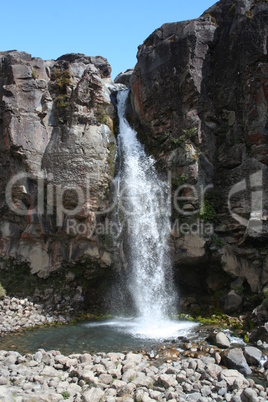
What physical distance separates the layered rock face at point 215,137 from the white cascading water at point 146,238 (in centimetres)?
Result: 63

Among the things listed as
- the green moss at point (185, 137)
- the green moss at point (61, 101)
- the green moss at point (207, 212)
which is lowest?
the green moss at point (207, 212)

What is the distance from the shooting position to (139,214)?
16.2 m

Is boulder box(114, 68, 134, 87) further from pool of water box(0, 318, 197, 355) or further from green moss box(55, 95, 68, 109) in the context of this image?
pool of water box(0, 318, 197, 355)

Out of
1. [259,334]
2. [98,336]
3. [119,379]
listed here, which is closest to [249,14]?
[259,334]

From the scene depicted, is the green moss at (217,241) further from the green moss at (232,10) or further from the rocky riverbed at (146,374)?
the green moss at (232,10)

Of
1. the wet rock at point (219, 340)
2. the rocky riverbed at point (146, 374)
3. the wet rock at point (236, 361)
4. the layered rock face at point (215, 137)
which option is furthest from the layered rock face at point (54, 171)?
the wet rock at point (236, 361)

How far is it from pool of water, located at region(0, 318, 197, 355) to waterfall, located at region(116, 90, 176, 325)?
114 centimetres

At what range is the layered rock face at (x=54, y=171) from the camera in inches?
633

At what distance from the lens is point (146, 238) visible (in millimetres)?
15789

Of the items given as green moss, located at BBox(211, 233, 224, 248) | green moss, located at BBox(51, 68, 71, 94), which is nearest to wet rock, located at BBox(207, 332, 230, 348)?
green moss, located at BBox(211, 233, 224, 248)

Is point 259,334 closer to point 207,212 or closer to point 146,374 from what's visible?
point 146,374

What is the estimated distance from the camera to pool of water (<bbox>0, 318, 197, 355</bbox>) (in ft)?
36.1

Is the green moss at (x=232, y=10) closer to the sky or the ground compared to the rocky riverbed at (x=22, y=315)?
closer to the sky

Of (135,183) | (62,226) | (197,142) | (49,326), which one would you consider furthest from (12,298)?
(197,142)
